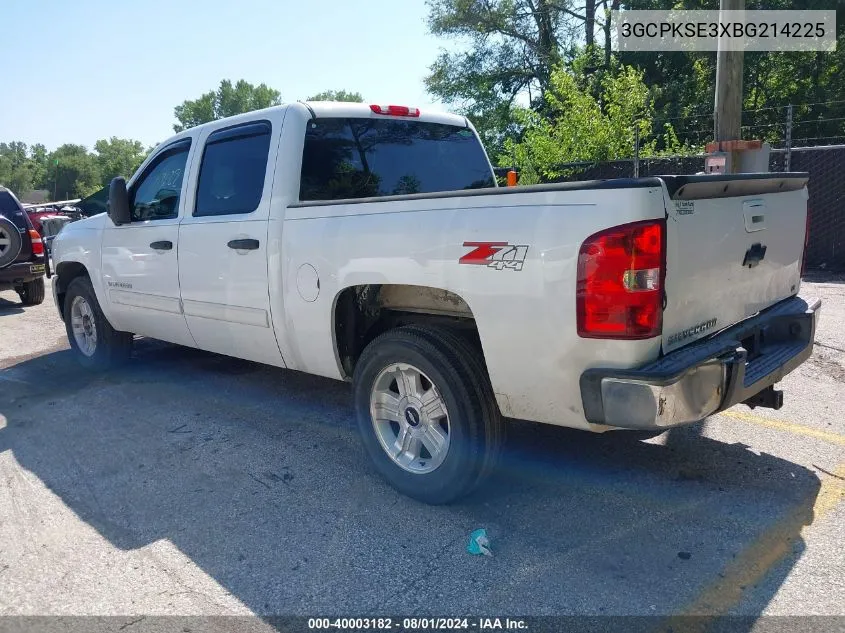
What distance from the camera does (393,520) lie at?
3.43 m

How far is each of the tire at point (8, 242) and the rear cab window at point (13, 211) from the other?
0.89 m

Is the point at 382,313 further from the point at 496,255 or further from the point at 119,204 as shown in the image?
the point at 119,204

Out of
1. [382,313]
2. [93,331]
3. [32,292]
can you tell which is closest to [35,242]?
[32,292]

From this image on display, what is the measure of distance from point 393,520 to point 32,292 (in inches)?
386

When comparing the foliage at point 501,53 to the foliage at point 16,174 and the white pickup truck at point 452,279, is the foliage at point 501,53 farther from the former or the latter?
the foliage at point 16,174

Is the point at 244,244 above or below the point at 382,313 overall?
above

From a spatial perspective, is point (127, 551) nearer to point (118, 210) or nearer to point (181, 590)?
point (181, 590)

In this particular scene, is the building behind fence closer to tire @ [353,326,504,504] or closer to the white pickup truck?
the white pickup truck

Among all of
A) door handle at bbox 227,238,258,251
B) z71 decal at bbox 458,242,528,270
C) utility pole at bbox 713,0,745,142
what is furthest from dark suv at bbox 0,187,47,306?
utility pole at bbox 713,0,745,142

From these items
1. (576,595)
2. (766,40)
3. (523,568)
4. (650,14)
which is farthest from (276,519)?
(650,14)

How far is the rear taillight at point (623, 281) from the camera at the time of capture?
8.84 feet

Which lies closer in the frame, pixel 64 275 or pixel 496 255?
pixel 496 255

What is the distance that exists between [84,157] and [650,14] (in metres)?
96.3

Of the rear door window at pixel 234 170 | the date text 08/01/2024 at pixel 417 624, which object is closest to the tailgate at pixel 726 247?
the date text 08/01/2024 at pixel 417 624
